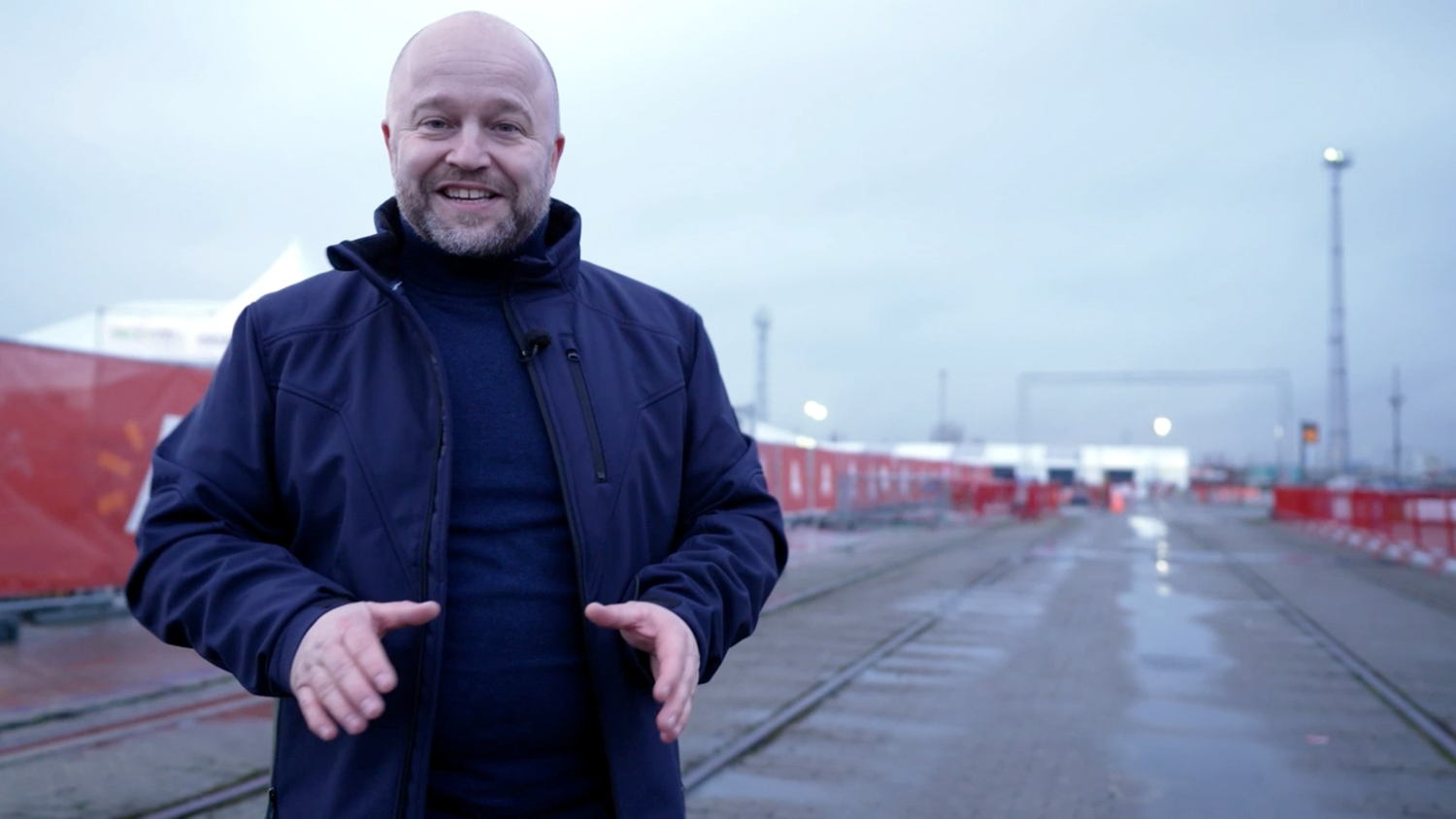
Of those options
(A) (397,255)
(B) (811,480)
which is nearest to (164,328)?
(B) (811,480)

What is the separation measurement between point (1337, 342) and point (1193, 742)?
31.6m

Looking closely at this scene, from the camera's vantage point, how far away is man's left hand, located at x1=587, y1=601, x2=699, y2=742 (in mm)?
1695

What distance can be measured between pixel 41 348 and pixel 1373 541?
2374 cm

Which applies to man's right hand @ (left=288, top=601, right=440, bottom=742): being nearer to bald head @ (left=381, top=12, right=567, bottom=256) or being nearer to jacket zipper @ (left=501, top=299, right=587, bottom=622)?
jacket zipper @ (left=501, top=299, right=587, bottom=622)

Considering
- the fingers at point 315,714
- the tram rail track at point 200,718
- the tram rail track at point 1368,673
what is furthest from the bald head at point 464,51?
the tram rail track at point 1368,673

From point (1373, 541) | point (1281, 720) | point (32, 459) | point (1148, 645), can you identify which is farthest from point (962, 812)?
point (1373, 541)

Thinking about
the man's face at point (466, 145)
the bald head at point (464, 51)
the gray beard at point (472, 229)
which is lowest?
the gray beard at point (472, 229)

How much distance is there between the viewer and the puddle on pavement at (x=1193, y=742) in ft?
19.5

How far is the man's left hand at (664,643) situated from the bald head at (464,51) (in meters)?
0.78

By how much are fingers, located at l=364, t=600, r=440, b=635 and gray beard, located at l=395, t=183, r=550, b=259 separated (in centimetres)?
58

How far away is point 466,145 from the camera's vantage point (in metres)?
1.92

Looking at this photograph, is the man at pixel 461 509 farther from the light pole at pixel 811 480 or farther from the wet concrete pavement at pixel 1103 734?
the light pole at pixel 811 480

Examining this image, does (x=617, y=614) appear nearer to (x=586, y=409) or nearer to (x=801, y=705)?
(x=586, y=409)

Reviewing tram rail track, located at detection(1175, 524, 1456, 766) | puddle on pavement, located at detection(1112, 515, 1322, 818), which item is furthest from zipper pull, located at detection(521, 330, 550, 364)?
tram rail track, located at detection(1175, 524, 1456, 766)
